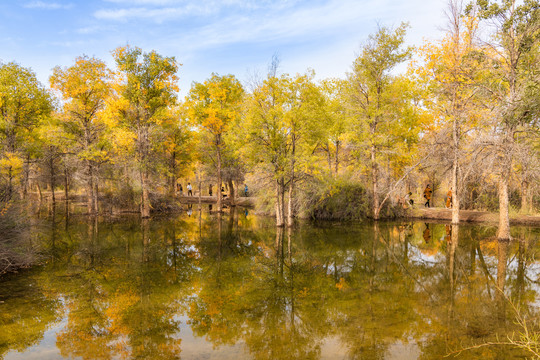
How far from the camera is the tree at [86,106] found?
22.3 metres

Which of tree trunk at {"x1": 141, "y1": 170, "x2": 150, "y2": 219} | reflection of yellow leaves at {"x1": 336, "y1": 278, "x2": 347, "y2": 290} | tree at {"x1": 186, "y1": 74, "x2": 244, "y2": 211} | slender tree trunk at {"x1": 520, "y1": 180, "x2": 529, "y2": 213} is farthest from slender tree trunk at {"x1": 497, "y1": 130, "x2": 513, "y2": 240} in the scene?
tree trunk at {"x1": 141, "y1": 170, "x2": 150, "y2": 219}

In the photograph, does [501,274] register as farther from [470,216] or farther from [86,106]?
[86,106]

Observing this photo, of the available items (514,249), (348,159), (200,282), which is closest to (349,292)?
(200,282)

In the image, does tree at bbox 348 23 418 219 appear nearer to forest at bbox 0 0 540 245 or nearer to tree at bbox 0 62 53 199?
forest at bbox 0 0 540 245

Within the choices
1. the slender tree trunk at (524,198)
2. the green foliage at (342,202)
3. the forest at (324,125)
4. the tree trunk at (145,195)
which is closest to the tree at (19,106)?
the forest at (324,125)

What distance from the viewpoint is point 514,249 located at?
13156mm

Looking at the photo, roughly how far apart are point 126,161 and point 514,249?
24.0 m

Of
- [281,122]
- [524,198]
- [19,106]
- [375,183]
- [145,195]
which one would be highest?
[19,106]

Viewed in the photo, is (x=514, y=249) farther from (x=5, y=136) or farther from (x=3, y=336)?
(x=5, y=136)

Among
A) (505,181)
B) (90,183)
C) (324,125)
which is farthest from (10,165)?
(505,181)

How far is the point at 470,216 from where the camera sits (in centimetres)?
2222

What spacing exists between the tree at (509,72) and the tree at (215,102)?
53.5ft

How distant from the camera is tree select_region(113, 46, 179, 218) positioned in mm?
21969

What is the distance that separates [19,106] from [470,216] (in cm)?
3591
